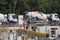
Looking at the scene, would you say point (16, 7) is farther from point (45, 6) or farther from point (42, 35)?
point (42, 35)

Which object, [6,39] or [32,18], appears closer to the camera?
[6,39]

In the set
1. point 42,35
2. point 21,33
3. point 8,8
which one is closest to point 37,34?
point 42,35

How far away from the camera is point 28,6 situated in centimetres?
2109

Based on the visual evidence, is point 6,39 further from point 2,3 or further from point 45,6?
point 45,6

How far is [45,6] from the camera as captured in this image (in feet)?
70.4

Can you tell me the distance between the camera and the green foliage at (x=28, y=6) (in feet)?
66.3

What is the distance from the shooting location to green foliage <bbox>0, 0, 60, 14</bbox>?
20.2 metres

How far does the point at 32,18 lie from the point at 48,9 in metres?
5.78

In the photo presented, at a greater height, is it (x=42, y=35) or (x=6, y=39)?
(x=42, y=35)

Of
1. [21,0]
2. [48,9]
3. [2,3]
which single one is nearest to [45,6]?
[48,9]

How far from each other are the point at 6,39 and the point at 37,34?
2.92m

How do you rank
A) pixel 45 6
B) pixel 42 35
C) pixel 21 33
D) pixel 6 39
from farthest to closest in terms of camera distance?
pixel 45 6 < pixel 6 39 < pixel 21 33 < pixel 42 35

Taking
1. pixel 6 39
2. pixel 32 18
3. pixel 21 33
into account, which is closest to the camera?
pixel 21 33

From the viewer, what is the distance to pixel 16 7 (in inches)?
827
